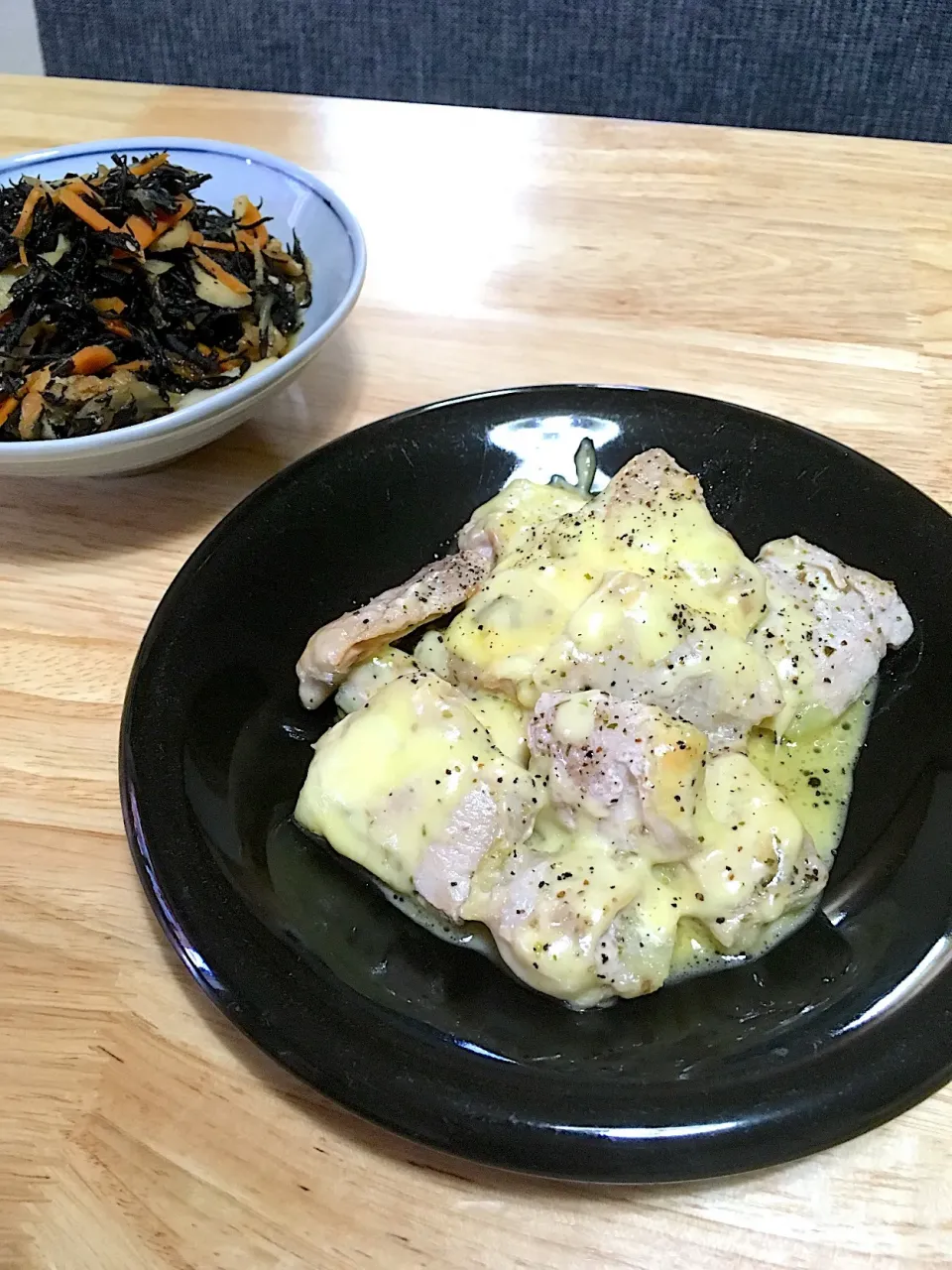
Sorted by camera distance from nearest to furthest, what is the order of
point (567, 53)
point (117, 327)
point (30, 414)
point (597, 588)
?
point (597, 588) < point (30, 414) < point (117, 327) < point (567, 53)

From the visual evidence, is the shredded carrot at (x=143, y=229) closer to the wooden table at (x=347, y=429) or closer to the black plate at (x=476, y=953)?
the wooden table at (x=347, y=429)

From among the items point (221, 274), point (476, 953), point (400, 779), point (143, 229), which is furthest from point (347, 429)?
point (476, 953)

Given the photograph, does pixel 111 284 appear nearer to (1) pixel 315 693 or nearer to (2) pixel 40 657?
(2) pixel 40 657

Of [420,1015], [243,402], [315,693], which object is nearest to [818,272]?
[243,402]

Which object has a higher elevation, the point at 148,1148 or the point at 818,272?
the point at 818,272

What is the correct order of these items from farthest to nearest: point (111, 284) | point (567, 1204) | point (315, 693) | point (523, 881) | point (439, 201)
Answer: point (439, 201)
point (111, 284)
point (315, 693)
point (523, 881)
point (567, 1204)

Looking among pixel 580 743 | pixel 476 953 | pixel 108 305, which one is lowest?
pixel 476 953

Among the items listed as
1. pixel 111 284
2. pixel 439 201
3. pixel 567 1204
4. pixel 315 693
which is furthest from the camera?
pixel 439 201

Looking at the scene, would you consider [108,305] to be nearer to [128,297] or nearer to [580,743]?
[128,297]
